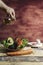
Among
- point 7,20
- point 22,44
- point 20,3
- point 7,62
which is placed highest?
point 20,3

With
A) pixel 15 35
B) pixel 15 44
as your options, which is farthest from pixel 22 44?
pixel 15 35

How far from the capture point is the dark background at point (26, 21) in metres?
2.30

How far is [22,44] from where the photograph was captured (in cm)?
179

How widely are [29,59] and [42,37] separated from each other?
719 millimetres

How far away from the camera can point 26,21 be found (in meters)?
2.32

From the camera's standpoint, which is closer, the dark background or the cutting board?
the cutting board

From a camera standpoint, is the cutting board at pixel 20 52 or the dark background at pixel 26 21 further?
the dark background at pixel 26 21

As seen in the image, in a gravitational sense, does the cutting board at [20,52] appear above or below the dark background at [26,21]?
below

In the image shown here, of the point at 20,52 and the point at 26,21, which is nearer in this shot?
the point at 20,52

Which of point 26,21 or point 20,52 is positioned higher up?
point 26,21

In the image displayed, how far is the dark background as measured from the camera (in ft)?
7.54

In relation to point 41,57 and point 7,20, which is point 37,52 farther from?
point 7,20

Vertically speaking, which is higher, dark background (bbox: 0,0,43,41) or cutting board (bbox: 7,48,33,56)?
dark background (bbox: 0,0,43,41)

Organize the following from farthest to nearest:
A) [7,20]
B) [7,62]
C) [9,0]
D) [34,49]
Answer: [9,0], [34,49], [7,20], [7,62]
